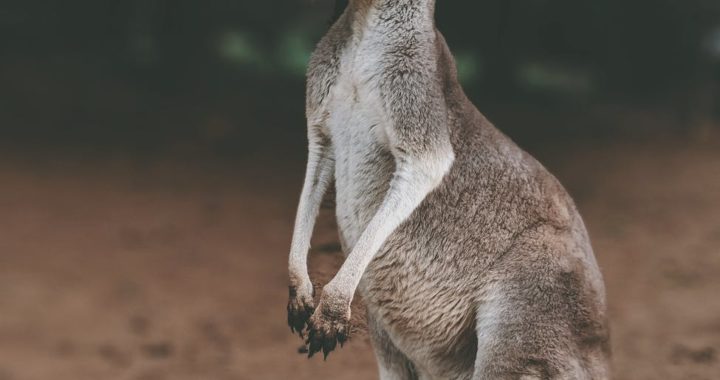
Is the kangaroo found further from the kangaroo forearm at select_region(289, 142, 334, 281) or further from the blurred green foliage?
the blurred green foliage

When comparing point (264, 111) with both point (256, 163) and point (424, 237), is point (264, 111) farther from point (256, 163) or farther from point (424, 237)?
point (424, 237)

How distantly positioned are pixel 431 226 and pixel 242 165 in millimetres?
6680

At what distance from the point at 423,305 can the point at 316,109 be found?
89 cm

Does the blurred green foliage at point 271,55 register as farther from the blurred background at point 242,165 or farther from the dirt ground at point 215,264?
the dirt ground at point 215,264

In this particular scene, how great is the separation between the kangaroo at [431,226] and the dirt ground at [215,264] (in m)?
0.81

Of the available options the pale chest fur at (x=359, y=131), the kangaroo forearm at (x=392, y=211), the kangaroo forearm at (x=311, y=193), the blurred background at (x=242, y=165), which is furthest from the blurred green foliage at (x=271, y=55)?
the kangaroo forearm at (x=392, y=211)

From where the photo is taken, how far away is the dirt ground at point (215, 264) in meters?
6.18

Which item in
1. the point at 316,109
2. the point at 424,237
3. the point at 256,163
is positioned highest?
the point at 256,163

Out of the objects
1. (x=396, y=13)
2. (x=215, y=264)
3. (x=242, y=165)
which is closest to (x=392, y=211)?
(x=396, y=13)

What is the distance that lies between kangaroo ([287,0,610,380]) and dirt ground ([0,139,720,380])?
0.81 meters

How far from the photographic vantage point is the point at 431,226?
3584 millimetres

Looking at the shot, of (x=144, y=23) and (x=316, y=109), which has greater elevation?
(x=144, y=23)

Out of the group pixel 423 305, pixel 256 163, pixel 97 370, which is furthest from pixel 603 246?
pixel 423 305

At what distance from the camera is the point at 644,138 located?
11.9m
